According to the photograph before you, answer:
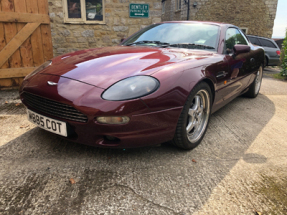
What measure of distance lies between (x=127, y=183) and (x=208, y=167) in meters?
0.77

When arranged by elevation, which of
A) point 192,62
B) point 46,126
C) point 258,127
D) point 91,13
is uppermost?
point 91,13

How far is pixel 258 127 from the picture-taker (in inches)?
124

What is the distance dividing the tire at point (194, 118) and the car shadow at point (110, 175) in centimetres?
13

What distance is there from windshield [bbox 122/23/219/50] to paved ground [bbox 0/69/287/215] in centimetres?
115

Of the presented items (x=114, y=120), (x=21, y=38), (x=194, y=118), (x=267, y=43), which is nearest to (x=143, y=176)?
(x=114, y=120)

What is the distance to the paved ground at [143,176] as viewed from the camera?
1.60 meters

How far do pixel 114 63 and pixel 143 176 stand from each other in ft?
3.51

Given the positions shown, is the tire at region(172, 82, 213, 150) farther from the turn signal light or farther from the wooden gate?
the wooden gate

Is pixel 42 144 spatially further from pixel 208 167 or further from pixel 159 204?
pixel 208 167

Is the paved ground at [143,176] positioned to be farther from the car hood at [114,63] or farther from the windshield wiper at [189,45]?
the windshield wiper at [189,45]

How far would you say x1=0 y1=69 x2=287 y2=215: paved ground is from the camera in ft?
5.24

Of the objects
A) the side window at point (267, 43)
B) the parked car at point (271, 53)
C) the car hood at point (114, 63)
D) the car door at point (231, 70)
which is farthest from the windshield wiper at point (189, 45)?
the side window at point (267, 43)

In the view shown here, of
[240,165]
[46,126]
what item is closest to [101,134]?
[46,126]

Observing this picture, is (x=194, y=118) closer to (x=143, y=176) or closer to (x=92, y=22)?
(x=143, y=176)
